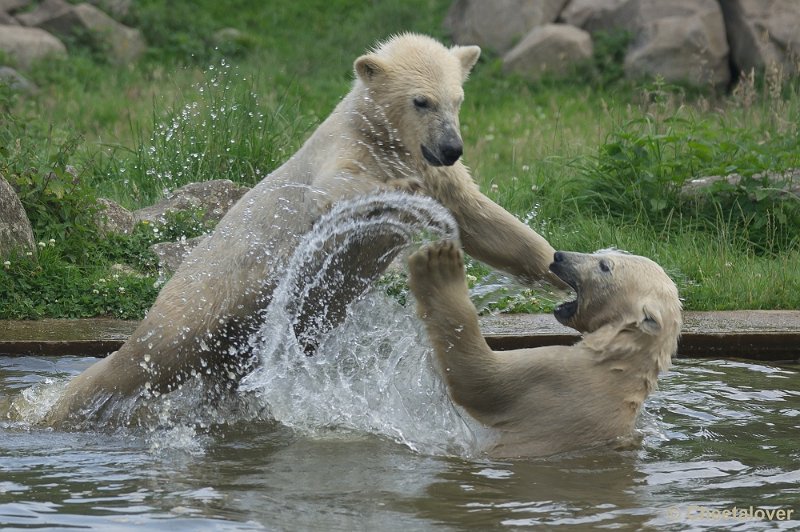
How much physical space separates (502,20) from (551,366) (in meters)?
9.17

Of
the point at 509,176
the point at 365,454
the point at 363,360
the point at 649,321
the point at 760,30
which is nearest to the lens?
the point at 649,321

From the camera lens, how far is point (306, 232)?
456cm

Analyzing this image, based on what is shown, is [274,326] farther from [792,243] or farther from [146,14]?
[146,14]

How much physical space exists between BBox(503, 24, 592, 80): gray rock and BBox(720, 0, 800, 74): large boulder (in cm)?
148

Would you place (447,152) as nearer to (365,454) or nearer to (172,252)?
(365,454)

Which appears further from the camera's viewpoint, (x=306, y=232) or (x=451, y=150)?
(x=306, y=232)

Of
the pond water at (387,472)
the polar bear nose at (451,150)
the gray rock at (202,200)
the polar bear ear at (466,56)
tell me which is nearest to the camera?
the pond water at (387,472)

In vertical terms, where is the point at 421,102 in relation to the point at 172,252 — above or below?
above

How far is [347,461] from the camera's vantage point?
14.0 ft

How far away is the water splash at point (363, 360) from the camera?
4.47 meters

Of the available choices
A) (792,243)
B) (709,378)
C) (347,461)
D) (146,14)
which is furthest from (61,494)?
(146,14)

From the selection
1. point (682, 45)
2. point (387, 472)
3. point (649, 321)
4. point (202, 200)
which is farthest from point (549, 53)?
point (387, 472)

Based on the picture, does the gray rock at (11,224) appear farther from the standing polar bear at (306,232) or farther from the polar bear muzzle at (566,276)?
the polar bear muzzle at (566,276)

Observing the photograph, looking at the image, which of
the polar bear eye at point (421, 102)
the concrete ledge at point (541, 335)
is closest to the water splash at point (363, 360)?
the polar bear eye at point (421, 102)
